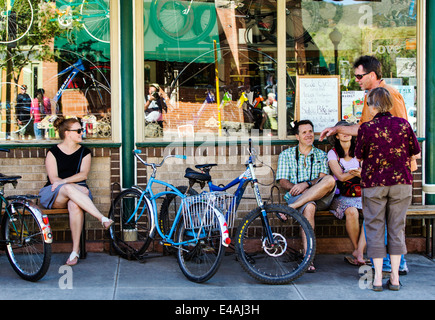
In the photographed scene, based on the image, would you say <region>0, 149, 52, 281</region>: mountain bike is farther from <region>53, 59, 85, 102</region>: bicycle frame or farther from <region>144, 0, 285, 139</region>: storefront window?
<region>144, 0, 285, 139</region>: storefront window

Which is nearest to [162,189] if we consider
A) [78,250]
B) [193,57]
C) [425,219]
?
[78,250]

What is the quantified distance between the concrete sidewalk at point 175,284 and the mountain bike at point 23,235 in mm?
147

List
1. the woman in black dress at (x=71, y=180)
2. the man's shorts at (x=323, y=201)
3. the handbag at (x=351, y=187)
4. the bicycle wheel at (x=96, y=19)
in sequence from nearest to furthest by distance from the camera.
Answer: the woman in black dress at (x=71, y=180)
the man's shorts at (x=323, y=201)
the handbag at (x=351, y=187)
the bicycle wheel at (x=96, y=19)

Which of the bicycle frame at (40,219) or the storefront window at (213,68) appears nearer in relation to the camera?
the bicycle frame at (40,219)

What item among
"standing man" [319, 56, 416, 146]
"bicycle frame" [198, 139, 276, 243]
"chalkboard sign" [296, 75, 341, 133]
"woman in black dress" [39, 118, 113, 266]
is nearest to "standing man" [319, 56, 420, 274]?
"standing man" [319, 56, 416, 146]

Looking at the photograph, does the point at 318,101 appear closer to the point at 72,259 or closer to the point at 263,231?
the point at 263,231

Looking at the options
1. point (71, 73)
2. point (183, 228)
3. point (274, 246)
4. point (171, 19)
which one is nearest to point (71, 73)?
point (71, 73)

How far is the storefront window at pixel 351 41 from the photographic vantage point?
22.6 feet

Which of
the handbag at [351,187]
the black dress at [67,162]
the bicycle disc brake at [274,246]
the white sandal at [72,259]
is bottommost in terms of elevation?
the white sandal at [72,259]

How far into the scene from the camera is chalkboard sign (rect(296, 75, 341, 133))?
6.85 meters

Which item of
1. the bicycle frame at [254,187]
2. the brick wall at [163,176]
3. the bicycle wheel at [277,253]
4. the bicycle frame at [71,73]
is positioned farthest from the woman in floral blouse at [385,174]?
the bicycle frame at [71,73]

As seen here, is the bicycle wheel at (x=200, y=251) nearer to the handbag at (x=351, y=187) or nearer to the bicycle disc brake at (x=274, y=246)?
the bicycle disc brake at (x=274, y=246)

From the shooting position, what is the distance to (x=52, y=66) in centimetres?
Result: 673

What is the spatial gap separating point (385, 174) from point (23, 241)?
3419 mm
